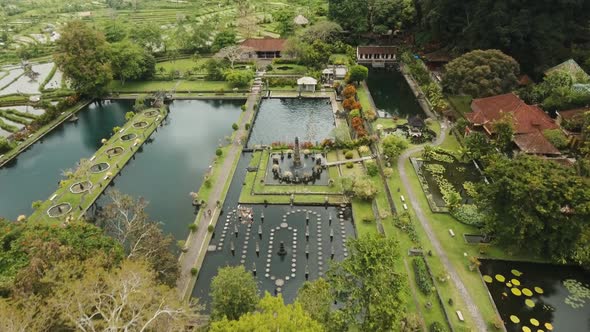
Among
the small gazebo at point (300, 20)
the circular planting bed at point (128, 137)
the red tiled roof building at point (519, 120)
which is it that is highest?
the small gazebo at point (300, 20)

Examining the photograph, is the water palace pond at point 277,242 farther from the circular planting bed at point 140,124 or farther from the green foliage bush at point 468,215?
the circular planting bed at point 140,124

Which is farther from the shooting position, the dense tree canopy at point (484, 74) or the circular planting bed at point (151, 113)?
the circular planting bed at point (151, 113)

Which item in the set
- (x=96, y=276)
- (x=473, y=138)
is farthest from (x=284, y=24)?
(x=96, y=276)

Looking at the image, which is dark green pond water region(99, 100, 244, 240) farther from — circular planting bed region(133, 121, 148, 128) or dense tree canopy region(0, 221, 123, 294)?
dense tree canopy region(0, 221, 123, 294)

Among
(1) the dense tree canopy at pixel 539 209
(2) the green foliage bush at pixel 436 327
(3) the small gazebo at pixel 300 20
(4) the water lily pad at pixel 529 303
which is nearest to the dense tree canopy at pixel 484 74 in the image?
(1) the dense tree canopy at pixel 539 209

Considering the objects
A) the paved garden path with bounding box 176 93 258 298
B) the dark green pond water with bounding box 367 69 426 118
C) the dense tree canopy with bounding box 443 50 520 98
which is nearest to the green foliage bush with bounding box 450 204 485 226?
the dense tree canopy with bounding box 443 50 520 98

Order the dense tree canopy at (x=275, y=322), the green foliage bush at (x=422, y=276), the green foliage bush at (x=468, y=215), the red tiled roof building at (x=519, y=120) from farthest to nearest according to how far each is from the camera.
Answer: the red tiled roof building at (x=519, y=120), the green foliage bush at (x=468, y=215), the green foliage bush at (x=422, y=276), the dense tree canopy at (x=275, y=322)

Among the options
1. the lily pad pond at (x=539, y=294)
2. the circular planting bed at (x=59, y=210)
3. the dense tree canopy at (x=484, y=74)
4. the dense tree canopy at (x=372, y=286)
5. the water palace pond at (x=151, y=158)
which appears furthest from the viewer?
the dense tree canopy at (x=484, y=74)

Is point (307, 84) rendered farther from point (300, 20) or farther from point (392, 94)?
point (300, 20)
